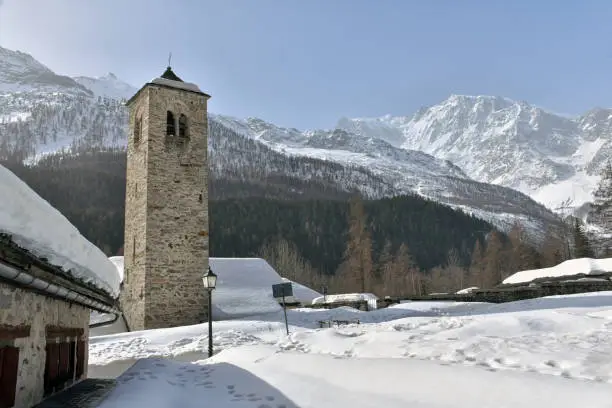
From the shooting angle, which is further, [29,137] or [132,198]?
[29,137]

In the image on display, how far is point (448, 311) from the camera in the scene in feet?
83.5

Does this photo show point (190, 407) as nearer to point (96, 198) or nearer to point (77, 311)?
point (77, 311)

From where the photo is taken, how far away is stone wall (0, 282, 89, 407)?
4.43 meters

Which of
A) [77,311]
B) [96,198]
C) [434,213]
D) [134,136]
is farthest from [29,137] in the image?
[77,311]

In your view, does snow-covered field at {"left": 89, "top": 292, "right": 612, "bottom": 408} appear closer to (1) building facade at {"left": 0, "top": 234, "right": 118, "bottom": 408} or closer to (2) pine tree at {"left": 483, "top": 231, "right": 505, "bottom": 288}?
(1) building facade at {"left": 0, "top": 234, "right": 118, "bottom": 408}

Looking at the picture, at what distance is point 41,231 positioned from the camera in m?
4.26

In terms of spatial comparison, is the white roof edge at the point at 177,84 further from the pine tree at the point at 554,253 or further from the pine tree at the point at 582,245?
the pine tree at the point at 554,253

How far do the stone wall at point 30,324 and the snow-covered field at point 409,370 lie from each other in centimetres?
78

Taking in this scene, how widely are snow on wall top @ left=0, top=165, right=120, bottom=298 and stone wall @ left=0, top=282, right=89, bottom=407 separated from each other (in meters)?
0.42

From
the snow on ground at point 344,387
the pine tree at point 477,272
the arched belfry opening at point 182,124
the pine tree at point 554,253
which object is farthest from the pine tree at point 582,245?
the snow on ground at point 344,387

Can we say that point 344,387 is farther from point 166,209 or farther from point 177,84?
point 177,84

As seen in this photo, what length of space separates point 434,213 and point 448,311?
91.5 metres

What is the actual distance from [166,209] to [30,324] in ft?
62.6

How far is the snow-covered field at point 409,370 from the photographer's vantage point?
535 centimetres
